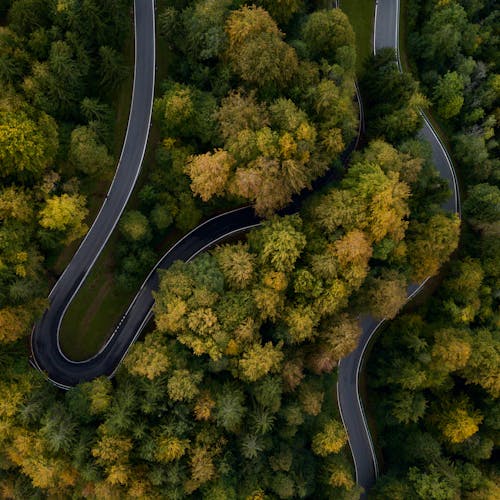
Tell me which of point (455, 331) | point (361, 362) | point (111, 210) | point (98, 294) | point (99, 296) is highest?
point (111, 210)

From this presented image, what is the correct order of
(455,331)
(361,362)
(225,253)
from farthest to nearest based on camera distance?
(361,362), (455,331), (225,253)

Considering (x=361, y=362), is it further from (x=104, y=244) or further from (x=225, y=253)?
(x=104, y=244)

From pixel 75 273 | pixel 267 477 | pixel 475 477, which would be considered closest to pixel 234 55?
pixel 75 273

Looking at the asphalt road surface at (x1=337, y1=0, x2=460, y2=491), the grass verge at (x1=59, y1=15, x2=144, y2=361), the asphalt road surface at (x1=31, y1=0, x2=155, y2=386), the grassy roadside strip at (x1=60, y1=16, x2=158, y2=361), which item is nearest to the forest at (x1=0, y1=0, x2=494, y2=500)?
the grass verge at (x1=59, y1=15, x2=144, y2=361)

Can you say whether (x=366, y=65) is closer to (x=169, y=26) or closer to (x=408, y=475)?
(x=169, y=26)

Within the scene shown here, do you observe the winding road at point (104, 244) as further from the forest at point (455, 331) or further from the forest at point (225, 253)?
the forest at point (455, 331)

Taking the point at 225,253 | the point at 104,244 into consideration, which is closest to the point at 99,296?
the point at 104,244
